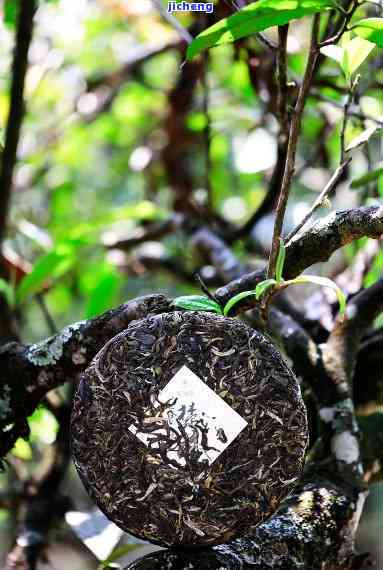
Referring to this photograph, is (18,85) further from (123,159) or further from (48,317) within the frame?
(123,159)

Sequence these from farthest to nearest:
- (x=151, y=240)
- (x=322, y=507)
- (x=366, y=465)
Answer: (x=151, y=240), (x=366, y=465), (x=322, y=507)

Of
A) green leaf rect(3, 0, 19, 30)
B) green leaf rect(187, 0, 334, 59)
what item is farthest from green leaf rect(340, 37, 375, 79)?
green leaf rect(3, 0, 19, 30)

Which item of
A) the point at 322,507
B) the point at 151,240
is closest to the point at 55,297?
the point at 151,240

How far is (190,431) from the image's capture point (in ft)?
1.75

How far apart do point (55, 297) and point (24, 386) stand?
48.3 inches

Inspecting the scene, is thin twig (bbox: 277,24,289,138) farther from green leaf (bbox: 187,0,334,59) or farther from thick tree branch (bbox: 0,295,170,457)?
thick tree branch (bbox: 0,295,170,457)

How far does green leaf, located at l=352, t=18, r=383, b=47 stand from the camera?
57cm

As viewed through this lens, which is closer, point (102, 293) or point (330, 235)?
point (330, 235)

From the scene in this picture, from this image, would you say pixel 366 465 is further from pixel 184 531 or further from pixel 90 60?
pixel 90 60

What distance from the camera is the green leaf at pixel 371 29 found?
0.57 meters

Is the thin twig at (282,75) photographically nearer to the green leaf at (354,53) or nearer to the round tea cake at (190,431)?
the green leaf at (354,53)

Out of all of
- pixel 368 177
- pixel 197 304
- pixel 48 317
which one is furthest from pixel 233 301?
pixel 48 317

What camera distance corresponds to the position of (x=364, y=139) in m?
0.62

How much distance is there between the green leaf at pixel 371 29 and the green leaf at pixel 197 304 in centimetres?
23
